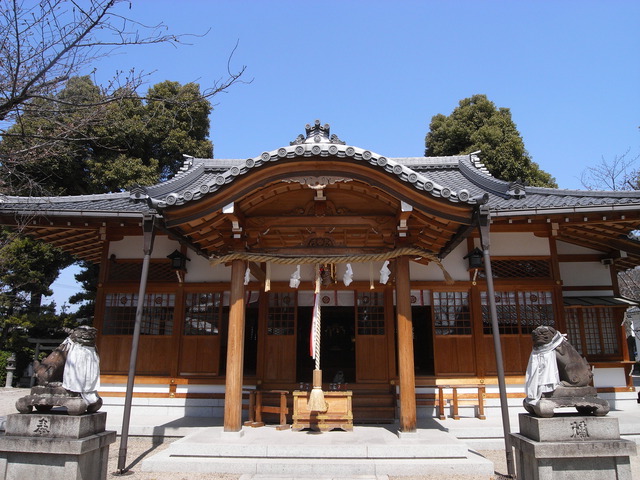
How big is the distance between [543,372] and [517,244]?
5523 millimetres

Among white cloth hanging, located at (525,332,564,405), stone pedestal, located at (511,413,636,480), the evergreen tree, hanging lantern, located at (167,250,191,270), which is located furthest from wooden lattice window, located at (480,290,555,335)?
the evergreen tree

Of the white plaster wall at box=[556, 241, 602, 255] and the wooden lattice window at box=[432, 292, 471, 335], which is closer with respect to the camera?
the wooden lattice window at box=[432, 292, 471, 335]

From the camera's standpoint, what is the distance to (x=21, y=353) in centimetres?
1744

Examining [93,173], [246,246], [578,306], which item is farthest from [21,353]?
[578,306]

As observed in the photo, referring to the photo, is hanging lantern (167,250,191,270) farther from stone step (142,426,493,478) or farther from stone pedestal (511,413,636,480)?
stone pedestal (511,413,636,480)

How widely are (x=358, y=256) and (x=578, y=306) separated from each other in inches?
219

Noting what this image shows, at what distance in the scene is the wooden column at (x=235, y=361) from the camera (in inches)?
278

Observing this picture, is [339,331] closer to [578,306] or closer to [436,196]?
[578,306]

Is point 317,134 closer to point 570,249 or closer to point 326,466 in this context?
point 326,466

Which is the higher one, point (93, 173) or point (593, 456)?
point (93, 173)

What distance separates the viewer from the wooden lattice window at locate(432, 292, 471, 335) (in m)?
9.77

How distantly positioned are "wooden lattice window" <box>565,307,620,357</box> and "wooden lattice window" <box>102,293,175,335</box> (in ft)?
30.1

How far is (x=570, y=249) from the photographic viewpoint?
410 inches

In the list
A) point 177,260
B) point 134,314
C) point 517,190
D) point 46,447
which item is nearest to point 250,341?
point 134,314
